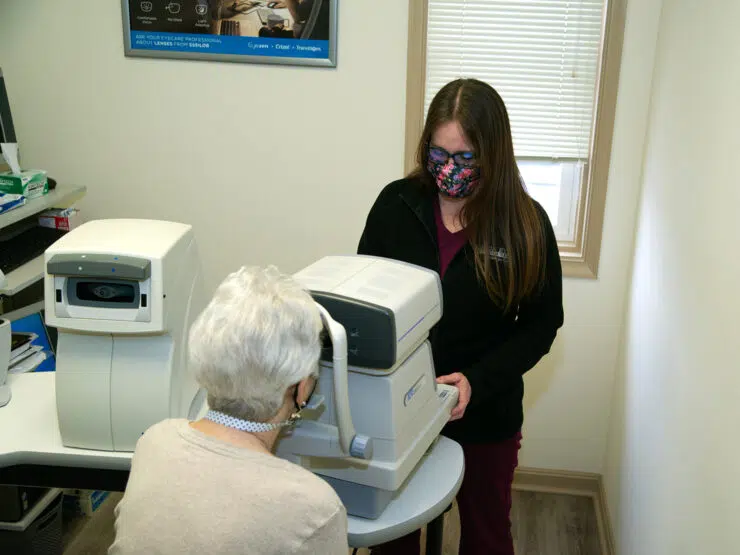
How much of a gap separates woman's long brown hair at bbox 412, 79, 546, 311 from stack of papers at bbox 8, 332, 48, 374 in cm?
138

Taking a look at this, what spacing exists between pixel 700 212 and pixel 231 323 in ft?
3.96

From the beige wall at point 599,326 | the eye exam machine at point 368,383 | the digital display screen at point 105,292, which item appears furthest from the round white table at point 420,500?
the beige wall at point 599,326

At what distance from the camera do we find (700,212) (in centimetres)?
179

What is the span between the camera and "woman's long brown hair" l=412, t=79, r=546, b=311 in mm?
1728

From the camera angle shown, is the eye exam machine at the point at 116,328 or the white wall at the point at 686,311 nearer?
the white wall at the point at 686,311

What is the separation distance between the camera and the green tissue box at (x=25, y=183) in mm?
2465

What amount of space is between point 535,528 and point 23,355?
6.15ft

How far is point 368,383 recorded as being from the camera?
1.31m

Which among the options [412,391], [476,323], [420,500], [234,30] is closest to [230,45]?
[234,30]

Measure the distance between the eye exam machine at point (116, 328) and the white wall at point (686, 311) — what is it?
1.18 meters

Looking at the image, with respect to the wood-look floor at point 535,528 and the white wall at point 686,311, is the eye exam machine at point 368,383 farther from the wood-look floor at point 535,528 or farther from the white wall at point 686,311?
the wood-look floor at point 535,528

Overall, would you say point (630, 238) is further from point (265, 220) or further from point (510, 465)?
point (265, 220)

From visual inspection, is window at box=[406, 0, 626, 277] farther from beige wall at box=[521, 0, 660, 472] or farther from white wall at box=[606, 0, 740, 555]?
white wall at box=[606, 0, 740, 555]

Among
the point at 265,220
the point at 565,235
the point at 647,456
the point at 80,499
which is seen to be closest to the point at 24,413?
the point at 80,499
